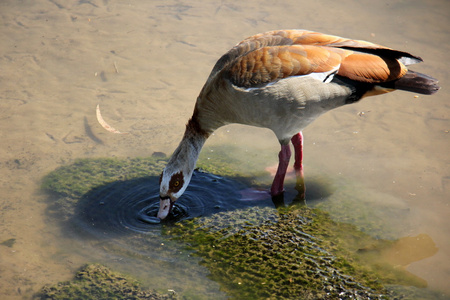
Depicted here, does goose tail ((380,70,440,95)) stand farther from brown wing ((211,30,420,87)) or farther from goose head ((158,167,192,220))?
goose head ((158,167,192,220))

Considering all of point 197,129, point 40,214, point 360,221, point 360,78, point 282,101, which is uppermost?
point 360,78

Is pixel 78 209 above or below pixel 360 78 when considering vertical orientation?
below

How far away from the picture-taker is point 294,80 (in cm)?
463

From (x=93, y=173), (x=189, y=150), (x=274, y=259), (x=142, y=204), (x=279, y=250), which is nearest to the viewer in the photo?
(x=274, y=259)

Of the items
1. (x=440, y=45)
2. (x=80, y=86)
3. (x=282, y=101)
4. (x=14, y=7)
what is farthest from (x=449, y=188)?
(x=14, y=7)

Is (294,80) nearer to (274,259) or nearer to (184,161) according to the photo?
(184,161)

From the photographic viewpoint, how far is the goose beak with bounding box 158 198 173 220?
15.5 ft

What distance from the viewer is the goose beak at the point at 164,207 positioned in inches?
186

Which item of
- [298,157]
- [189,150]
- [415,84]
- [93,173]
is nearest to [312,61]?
[415,84]

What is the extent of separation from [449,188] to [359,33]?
12.1 ft

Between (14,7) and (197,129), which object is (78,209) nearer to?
(197,129)

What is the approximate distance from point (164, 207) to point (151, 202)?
31 centimetres

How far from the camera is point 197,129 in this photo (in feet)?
17.4

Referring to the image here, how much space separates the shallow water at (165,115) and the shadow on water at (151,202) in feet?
0.68
